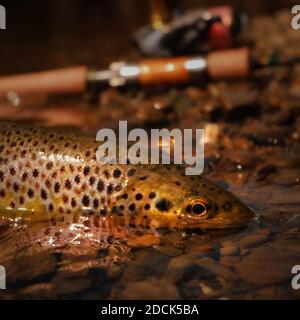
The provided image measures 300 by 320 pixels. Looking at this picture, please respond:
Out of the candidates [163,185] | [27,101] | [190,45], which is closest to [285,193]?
[163,185]

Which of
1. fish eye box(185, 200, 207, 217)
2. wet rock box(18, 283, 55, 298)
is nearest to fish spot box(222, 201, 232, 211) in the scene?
fish eye box(185, 200, 207, 217)

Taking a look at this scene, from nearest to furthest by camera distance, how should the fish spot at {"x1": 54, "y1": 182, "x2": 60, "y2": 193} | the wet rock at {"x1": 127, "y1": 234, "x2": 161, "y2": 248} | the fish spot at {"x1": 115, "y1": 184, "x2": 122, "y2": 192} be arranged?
the wet rock at {"x1": 127, "y1": 234, "x2": 161, "y2": 248} → the fish spot at {"x1": 115, "y1": 184, "x2": 122, "y2": 192} → the fish spot at {"x1": 54, "y1": 182, "x2": 60, "y2": 193}

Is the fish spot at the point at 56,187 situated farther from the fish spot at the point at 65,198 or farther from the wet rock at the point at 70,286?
the wet rock at the point at 70,286

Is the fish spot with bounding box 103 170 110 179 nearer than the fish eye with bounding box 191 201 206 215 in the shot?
No

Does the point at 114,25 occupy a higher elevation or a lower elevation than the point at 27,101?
higher

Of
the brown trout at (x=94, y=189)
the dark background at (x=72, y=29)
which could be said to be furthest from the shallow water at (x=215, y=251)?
the dark background at (x=72, y=29)

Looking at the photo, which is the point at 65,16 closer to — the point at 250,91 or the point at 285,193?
the point at 250,91

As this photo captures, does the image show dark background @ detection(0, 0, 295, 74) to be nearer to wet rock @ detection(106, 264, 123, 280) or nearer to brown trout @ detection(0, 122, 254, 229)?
brown trout @ detection(0, 122, 254, 229)
